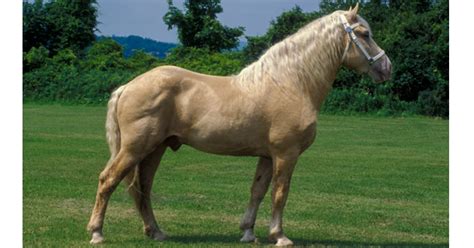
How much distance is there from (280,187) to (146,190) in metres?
1.34

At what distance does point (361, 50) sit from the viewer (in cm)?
808

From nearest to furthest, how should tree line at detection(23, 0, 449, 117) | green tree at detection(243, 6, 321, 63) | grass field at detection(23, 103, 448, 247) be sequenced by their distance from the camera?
grass field at detection(23, 103, 448, 247) → tree line at detection(23, 0, 449, 117) → green tree at detection(243, 6, 321, 63)

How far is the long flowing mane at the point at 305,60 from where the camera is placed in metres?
8.06

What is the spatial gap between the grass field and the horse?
78cm

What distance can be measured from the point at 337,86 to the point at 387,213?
2617cm

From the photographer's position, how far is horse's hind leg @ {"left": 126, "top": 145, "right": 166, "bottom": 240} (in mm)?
8258

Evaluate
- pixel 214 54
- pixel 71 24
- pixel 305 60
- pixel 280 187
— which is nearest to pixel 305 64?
pixel 305 60

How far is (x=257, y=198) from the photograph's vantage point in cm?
839

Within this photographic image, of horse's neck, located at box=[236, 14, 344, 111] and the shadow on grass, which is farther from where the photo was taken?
the shadow on grass

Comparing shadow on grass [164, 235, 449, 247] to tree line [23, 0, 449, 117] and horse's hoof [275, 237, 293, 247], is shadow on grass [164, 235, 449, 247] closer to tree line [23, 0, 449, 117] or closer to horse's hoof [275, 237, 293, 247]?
horse's hoof [275, 237, 293, 247]

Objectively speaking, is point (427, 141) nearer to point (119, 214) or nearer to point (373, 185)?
point (373, 185)

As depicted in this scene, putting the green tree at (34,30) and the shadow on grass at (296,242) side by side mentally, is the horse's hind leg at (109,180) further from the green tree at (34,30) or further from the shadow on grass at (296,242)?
the green tree at (34,30)

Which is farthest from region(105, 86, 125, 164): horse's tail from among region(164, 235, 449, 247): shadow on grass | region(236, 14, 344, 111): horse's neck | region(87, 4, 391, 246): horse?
region(236, 14, 344, 111): horse's neck

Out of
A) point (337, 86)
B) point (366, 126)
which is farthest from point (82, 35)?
point (366, 126)
